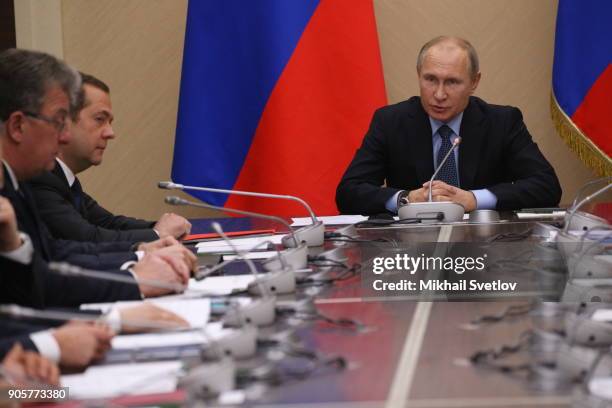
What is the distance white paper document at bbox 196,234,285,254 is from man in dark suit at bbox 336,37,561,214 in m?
1.03

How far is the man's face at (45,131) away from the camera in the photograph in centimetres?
253

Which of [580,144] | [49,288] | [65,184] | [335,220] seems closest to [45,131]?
[49,288]

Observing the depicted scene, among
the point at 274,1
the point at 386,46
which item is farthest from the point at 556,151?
the point at 274,1

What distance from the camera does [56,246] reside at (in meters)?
2.98

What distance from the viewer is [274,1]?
16.9 ft

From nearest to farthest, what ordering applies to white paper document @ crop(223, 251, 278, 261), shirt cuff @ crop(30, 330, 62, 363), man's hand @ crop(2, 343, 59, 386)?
man's hand @ crop(2, 343, 59, 386) → shirt cuff @ crop(30, 330, 62, 363) → white paper document @ crop(223, 251, 278, 261)

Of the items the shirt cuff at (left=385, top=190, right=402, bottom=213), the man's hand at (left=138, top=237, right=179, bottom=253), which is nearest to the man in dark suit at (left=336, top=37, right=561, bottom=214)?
the shirt cuff at (left=385, top=190, right=402, bottom=213)

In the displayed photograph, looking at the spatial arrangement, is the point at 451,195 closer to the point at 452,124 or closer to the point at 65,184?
the point at 452,124

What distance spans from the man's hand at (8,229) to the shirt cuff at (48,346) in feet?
1.02

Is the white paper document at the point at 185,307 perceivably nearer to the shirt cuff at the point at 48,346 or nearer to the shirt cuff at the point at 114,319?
the shirt cuff at the point at 114,319

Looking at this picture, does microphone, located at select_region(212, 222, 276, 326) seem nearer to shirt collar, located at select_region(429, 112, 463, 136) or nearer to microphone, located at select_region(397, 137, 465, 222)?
microphone, located at select_region(397, 137, 465, 222)

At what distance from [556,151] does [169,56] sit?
232 cm

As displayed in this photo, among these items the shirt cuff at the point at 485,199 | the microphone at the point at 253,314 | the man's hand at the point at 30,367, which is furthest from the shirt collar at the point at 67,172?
the man's hand at the point at 30,367

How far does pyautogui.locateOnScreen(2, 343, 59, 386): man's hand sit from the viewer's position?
1588mm
